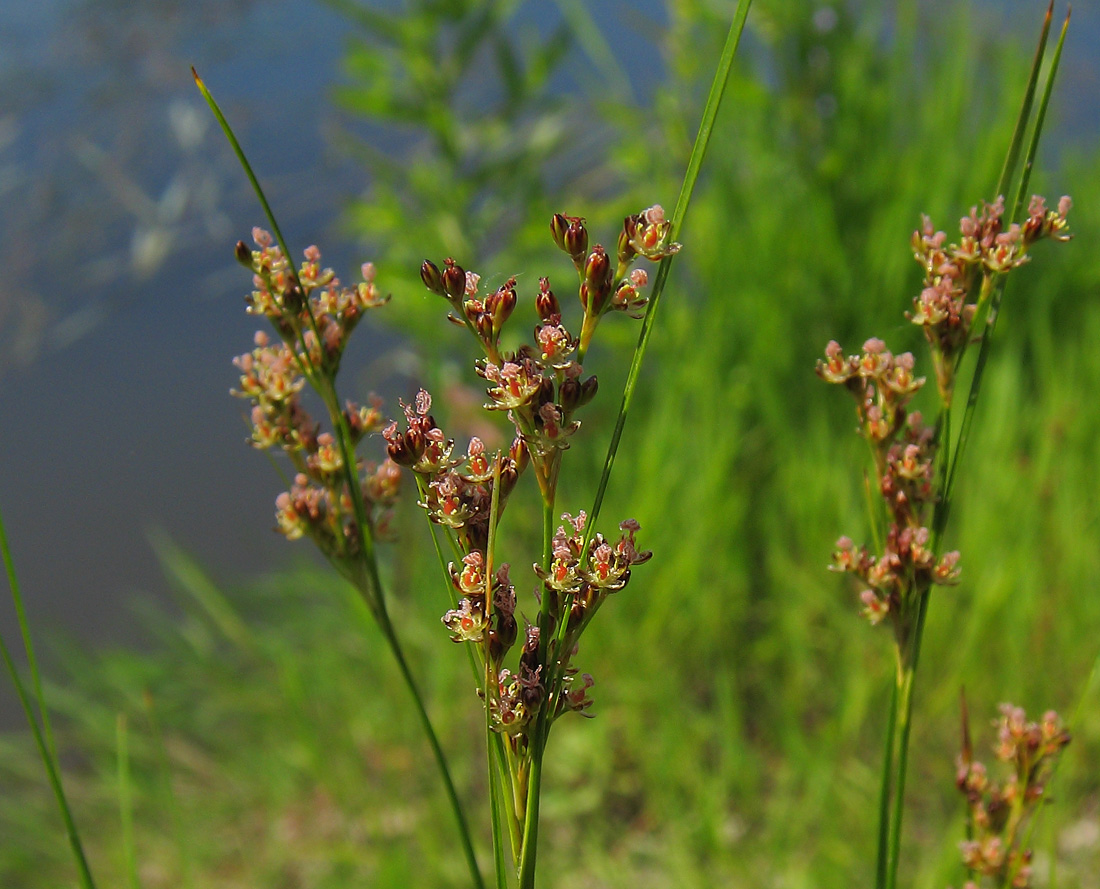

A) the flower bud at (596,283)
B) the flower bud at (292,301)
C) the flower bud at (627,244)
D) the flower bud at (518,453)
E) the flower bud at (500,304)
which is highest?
the flower bud at (292,301)

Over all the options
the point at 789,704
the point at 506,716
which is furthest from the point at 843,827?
the point at 506,716

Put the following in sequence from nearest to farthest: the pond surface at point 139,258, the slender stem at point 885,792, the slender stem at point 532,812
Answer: the slender stem at point 532,812, the slender stem at point 885,792, the pond surface at point 139,258

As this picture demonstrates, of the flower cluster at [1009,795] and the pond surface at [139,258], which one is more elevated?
the pond surface at [139,258]

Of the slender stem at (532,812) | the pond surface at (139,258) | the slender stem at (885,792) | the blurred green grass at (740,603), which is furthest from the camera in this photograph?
the pond surface at (139,258)

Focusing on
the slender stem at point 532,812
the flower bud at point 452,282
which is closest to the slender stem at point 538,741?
the slender stem at point 532,812

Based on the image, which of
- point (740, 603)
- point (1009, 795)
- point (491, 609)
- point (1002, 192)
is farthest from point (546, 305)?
point (740, 603)

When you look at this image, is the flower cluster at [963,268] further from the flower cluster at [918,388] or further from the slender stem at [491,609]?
the slender stem at [491,609]

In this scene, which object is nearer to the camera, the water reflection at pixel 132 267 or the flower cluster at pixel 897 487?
the flower cluster at pixel 897 487

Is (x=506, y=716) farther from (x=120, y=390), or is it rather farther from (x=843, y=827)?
(x=120, y=390)
